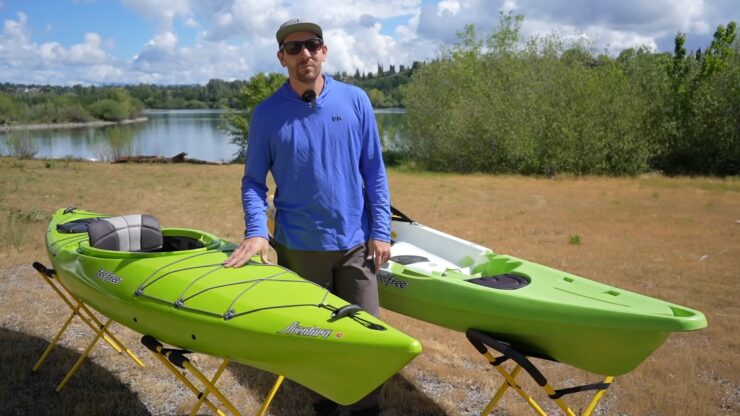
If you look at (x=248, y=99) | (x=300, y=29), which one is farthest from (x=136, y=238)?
(x=248, y=99)

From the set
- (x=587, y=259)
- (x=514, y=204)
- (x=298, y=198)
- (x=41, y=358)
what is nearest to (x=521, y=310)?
(x=298, y=198)

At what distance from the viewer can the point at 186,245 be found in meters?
4.24

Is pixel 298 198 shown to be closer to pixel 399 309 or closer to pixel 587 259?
pixel 399 309

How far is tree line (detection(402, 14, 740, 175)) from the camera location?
71.7 ft

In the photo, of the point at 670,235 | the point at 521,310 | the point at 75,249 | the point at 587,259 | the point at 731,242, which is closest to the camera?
the point at 521,310

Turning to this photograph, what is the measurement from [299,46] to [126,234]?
88.0 inches

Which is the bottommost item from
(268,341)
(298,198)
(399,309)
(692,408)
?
(692,408)

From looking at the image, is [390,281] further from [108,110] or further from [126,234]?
[108,110]

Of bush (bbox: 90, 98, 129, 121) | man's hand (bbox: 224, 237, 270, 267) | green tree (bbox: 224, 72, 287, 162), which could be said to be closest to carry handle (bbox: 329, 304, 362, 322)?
man's hand (bbox: 224, 237, 270, 267)

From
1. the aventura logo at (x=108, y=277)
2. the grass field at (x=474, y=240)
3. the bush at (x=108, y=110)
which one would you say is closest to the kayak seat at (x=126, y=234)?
the aventura logo at (x=108, y=277)

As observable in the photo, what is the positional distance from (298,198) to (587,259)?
6.34m

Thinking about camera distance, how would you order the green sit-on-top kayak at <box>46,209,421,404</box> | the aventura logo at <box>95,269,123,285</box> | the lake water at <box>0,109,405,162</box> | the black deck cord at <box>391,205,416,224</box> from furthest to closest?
the lake water at <box>0,109,405,162</box>
the black deck cord at <box>391,205,416,224</box>
the aventura logo at <box>95,269,123,285</box>
the green sit-on-top kayak at <box>46,209,421,404</box>

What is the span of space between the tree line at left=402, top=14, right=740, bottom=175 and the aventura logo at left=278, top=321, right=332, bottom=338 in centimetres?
2076

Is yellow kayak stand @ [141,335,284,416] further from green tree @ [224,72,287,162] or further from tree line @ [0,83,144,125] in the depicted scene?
tree line @ [0,83,144,125]
